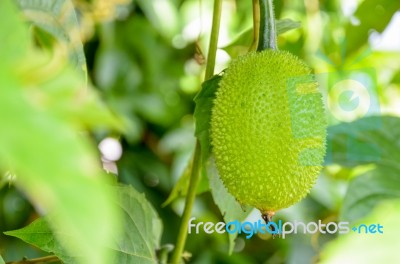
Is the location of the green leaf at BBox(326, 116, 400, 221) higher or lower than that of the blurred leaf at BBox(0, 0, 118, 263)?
lower

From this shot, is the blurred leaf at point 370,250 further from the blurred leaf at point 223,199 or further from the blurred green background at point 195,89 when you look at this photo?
the blurred green background at point 195,89

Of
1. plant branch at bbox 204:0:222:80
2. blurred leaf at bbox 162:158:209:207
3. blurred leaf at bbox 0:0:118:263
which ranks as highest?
blurred leaf at bbox 0:0:118:263

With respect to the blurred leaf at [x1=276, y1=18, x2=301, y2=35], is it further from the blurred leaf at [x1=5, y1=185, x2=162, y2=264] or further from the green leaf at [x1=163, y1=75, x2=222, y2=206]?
the blurred leaf at [x1=5, y1=185, x2=162, y2=264]

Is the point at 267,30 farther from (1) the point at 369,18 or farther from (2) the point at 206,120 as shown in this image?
(1) the point at 369,18

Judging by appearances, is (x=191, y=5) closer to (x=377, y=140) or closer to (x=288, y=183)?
(x=377, y=140)

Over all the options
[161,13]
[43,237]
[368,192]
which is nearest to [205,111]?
[43,237]

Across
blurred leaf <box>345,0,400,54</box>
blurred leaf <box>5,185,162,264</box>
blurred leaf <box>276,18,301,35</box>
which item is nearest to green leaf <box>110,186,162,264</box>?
blurred leaf <box>5,185,162,264</box>

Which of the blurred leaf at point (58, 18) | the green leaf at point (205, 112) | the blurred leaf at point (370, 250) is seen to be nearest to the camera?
the blurred leaf at point (370, 250)
